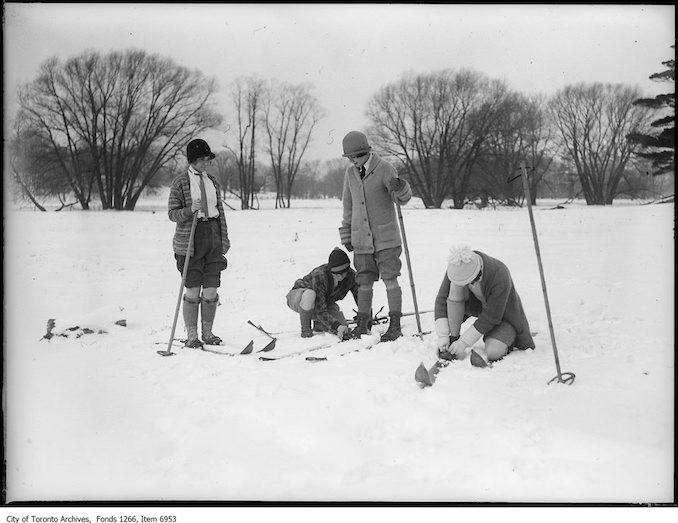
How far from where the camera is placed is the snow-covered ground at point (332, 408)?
2.58 meters

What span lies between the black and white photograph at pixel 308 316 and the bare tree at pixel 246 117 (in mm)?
56

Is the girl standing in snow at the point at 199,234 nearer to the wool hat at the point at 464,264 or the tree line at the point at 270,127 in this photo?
the tree line at the point at 270,127

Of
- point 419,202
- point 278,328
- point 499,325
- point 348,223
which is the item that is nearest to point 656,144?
point 499,325

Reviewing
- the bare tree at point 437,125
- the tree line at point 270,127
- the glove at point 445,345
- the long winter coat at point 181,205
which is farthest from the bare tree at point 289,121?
the glove at point 445,345

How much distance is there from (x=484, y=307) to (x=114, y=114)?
4.20 metres

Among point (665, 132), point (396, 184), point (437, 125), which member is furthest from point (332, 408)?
point (437, 125)

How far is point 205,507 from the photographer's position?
264 centimetres

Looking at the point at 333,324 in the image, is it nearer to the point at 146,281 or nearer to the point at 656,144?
the point at 656,144

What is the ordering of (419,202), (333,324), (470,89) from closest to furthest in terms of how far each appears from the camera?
(333,324), (470,89), (419,202)

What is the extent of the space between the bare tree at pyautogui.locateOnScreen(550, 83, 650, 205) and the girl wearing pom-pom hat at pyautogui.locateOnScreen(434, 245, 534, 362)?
1854 millimetres

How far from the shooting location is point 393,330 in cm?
446

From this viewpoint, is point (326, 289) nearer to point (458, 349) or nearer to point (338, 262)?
point (338, 262)
